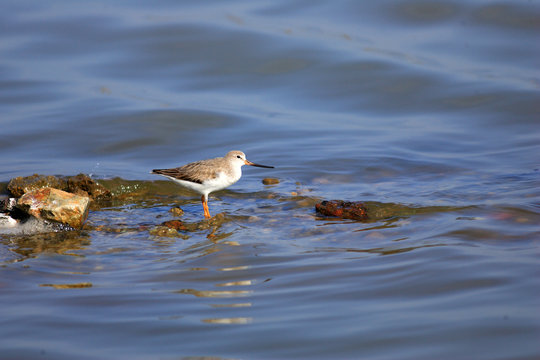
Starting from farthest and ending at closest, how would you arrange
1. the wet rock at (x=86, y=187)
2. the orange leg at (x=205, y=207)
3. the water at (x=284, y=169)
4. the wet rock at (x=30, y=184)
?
the wet rock at (x=86, y=187), the wet rock at (x=30, y=184), the orange leg at (x=205, y=207), the water at (x=284, y=169)

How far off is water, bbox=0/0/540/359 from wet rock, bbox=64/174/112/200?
36 cm

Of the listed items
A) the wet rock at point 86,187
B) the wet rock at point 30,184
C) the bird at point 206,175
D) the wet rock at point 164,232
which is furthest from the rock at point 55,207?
the bird at point 206,175

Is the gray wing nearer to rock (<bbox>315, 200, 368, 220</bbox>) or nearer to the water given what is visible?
the water

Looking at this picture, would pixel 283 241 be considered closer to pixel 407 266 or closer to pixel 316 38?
pixel 407 266

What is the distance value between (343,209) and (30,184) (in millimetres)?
4003

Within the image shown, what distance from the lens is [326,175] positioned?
9312 mm

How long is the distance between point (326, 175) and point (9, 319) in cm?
533

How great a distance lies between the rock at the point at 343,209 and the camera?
7434 millimetres

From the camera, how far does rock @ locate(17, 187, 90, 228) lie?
23.3ft

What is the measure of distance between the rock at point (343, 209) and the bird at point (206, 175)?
1.25 metres

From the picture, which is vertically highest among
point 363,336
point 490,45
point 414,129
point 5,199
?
point 490,45

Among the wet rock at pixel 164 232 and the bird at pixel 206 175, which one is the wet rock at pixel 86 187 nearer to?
the bird at pixel 206 175

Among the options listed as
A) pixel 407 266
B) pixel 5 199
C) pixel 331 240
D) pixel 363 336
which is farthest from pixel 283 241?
pixel 5 199

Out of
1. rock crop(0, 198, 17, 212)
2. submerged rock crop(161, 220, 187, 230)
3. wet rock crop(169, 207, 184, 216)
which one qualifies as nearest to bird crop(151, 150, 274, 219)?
wet rock crop(169, 207, 184, 216)
